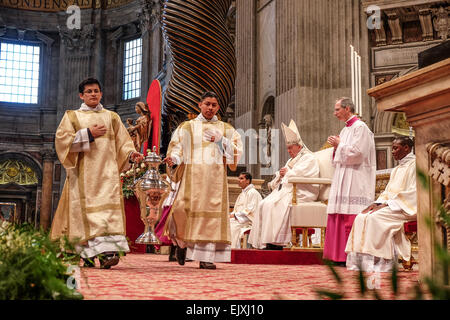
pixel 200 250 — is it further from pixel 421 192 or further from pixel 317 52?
pixel 317 52

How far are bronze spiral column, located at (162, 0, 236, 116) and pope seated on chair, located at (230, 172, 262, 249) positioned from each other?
10.6 ft

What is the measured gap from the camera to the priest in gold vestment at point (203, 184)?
16.0 ft

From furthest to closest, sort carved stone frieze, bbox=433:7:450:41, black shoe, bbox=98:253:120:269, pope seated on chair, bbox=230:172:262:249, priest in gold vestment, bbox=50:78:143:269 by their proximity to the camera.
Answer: carved stone frieze, bbox=433:7:450:41
pope seated on chair, bbox=230:172:262:249
priest in gold vestment, bbox=50:78:143:269
black shoe, bbox=98:253:120:269

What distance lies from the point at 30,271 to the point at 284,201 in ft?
16.8

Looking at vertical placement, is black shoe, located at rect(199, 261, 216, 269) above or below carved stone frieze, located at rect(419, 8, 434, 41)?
below

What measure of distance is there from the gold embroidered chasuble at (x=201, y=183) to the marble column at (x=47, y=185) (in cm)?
1908

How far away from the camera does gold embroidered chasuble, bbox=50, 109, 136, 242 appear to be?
178 inches

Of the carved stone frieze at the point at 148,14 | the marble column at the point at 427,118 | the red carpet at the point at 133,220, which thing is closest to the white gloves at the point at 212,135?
the marble column at the point at 427,118

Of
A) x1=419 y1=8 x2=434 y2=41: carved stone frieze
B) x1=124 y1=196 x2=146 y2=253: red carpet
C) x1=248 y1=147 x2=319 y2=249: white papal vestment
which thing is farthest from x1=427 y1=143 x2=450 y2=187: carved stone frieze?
x1=419 y1=8 x2=434 y2=41: carved stone frieze

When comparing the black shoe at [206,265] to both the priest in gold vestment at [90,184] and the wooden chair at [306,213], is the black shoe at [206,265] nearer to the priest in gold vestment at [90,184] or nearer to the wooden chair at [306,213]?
the priest in gold vestment at [90,184]

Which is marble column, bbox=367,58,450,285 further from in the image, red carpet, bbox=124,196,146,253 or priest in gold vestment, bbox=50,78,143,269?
red carpet, bbox=124,196,146,253

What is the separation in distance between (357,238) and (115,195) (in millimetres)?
1896
